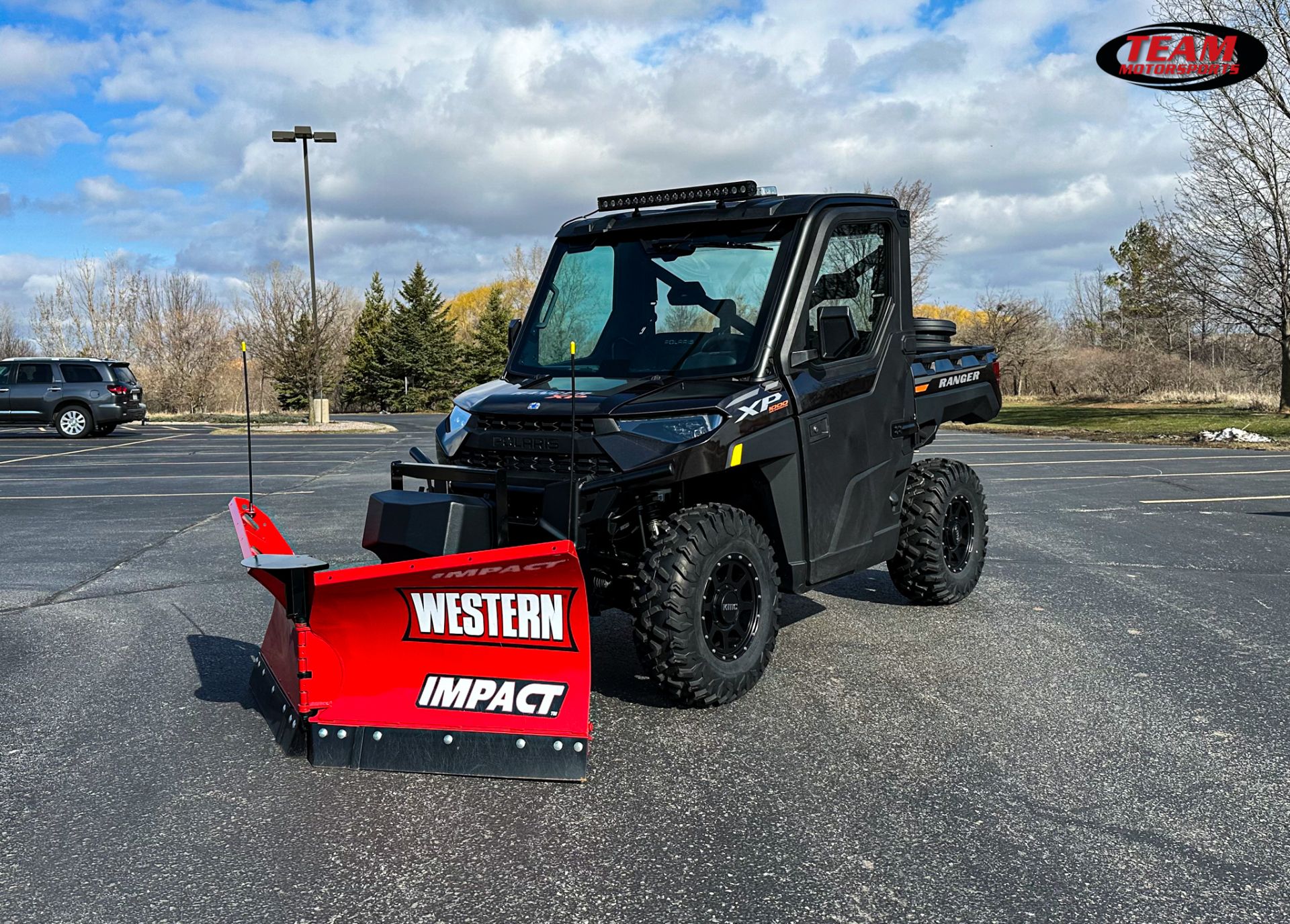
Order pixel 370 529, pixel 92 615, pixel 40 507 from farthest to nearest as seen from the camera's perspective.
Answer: pixel 40 507
pixel 92 615
pixel 370 529

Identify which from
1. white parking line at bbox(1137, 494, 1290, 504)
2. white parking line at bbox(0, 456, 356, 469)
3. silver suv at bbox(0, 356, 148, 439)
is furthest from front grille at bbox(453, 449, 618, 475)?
silver suv at bbox(0, 356, 148, 439)

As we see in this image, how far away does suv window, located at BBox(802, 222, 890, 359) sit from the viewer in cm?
519

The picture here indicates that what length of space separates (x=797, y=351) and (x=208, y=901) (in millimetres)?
3364

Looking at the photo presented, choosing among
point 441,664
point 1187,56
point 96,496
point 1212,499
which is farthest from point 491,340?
point 441,664

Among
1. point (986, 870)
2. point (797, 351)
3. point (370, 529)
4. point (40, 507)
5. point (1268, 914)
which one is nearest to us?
point (1268, 914)

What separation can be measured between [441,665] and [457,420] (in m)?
1.68

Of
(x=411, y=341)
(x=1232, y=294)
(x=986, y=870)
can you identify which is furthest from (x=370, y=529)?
(x=411, y=341)

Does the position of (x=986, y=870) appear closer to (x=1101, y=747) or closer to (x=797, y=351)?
(x=1101, y=747)

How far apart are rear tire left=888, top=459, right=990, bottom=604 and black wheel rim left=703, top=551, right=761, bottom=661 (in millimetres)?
1820

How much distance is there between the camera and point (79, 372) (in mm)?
24641

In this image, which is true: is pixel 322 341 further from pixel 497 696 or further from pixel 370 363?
pixel 497 696

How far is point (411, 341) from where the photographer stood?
187 ft

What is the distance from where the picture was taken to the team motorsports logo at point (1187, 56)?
89.1 feet

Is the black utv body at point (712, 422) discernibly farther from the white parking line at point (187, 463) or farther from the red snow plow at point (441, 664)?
the white parking line at point (187, 463)
